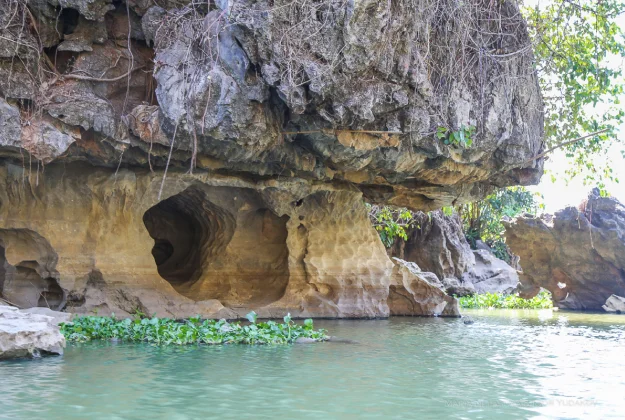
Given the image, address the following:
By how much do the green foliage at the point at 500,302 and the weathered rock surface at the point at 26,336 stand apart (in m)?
15.5

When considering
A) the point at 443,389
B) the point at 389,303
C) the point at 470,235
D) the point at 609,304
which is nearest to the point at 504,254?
the point at 470,235

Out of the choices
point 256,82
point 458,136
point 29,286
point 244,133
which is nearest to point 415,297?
point 458,136

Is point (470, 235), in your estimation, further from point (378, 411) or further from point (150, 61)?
point (378, 411)

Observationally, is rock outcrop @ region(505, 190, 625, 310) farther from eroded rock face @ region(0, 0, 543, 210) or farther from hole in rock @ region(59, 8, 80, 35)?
hole in rock @ region(59, 8, 80, 35)

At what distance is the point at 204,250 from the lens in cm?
1473

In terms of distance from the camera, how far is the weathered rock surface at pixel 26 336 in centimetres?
652

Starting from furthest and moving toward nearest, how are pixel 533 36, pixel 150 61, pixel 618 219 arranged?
pixel 618 219
pixel 533 36
pixel 150 61

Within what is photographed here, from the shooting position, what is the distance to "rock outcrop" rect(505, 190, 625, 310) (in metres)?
19.5

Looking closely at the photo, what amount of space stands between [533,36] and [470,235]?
17044 millimetres

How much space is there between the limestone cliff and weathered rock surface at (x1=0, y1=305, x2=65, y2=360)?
2286mm

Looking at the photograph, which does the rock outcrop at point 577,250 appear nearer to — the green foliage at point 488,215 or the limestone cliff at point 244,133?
the green foliage at point 488,215

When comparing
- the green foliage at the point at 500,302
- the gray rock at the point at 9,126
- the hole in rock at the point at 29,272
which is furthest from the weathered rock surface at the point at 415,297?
the gray rock at the point at 9,126

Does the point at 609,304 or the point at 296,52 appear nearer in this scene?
the point at 296,52

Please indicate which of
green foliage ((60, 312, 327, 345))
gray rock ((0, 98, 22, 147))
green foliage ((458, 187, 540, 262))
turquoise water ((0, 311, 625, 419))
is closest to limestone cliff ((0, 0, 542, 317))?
gray rock ((0, 98, 22, 147))
